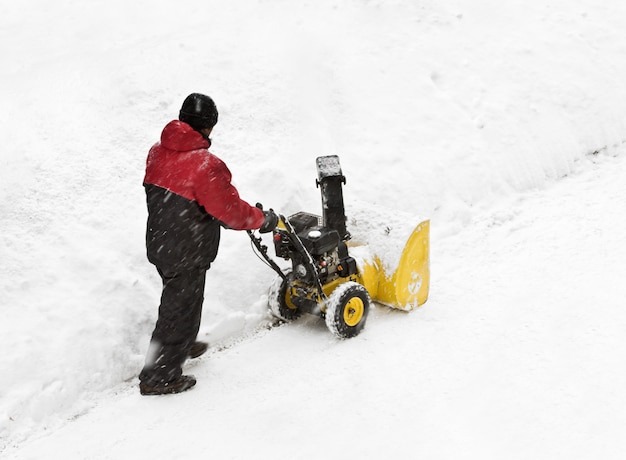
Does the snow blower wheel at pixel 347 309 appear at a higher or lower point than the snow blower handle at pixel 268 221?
lower

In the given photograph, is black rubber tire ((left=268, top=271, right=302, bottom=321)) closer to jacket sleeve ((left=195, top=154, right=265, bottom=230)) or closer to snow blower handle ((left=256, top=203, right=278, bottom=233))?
snow blower handle ((left=256, top=203, right=278, bottom=233))

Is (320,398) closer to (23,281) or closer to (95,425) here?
(95,425)

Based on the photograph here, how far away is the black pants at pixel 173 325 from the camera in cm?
376

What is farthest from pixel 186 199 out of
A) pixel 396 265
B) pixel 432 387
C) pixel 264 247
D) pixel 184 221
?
pixel 432 387

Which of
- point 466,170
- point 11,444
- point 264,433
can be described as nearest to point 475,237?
point 466,170

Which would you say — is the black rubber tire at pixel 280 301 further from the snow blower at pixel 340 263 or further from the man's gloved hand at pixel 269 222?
the man's gloved hand at pixel 269 222

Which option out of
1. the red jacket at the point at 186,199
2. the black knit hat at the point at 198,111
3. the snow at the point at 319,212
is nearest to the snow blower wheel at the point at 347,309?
the snow at the point at 319,212

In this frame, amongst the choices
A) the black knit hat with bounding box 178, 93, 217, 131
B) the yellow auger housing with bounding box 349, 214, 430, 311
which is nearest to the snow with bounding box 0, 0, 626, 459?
the yellow auger housing with bounding box 349, 214, 430, 311

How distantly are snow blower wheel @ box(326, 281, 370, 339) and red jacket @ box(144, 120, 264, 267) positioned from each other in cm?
89

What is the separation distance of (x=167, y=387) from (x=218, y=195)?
128 centimetres

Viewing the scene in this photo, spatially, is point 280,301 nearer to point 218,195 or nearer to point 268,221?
point 268,221

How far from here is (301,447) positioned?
10.7ft

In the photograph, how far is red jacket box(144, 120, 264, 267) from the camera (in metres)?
3.57

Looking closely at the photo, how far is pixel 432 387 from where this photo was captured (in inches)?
146
